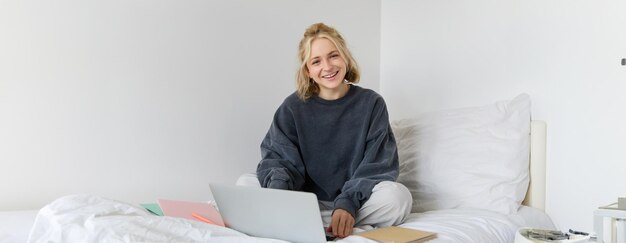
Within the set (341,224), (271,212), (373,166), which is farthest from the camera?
(373,166)

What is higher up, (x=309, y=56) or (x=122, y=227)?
(x=309, y=56)

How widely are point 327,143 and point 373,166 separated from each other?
174mm

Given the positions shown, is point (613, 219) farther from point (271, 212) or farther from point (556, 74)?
point (271, 212)

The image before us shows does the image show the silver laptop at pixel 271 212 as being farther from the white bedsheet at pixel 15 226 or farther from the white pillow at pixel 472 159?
the white pillow at pixel 472 159

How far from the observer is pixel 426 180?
161 centimetres

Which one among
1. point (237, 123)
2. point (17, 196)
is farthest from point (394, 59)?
point (17, 196)

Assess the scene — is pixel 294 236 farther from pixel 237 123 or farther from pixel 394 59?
pixel 394 59

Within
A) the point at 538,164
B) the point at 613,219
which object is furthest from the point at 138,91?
the point at 613,219

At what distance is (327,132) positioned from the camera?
1.52m

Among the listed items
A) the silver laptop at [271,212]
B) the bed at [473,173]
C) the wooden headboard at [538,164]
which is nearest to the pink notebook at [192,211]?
the silver laptop at [271,212]

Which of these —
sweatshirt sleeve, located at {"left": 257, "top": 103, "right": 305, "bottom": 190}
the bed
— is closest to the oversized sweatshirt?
sweatshirt sleeve, located at {"left": 257, "top": 103, "right": 305, "bottom": 190}

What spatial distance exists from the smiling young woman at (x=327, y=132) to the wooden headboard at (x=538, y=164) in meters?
0.40

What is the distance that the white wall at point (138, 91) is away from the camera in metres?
1.45

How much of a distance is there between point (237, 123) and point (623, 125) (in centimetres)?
111
